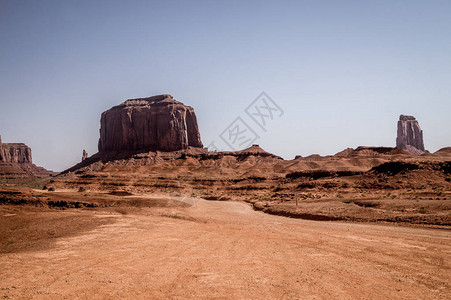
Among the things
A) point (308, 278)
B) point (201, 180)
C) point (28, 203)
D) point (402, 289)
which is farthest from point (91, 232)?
point (201, 180)

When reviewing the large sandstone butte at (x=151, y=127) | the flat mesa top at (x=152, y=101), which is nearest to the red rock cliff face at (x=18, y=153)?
the large sandstone butte at (x=151, y=127)

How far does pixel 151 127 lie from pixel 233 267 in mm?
137866

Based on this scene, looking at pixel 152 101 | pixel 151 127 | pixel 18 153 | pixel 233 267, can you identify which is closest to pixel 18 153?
pixel 18 153

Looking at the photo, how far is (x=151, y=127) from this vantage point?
469 ft

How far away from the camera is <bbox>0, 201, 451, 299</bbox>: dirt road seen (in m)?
8.44

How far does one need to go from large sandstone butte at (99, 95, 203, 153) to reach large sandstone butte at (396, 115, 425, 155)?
108 meters

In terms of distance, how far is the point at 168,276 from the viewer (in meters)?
9.75

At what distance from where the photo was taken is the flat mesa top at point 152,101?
5984 inches

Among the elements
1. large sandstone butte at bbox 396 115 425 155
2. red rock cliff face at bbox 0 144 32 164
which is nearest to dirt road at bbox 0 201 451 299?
large sandstone butte at bbox 396 115 425 155

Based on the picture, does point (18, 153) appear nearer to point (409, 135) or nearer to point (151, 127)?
point (151, 127)

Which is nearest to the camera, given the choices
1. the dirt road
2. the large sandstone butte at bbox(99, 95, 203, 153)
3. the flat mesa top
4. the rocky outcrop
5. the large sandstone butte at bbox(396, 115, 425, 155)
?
the dirt road

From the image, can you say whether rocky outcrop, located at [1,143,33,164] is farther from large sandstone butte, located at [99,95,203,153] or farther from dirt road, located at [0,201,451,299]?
dirt road, located at [0,201,451,299]

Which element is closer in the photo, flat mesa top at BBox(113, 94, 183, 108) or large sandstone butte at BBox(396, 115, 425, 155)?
flat mesa top at BBox(113, 94, 183, 108)

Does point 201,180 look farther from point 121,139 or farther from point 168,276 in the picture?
point 121,139
